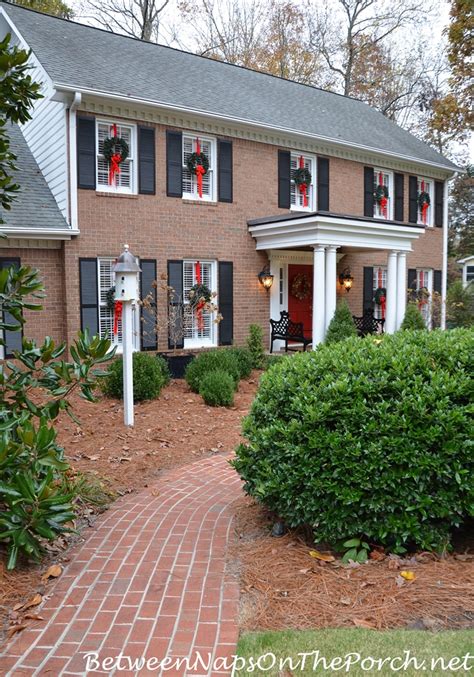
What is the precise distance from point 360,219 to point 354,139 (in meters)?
3.62

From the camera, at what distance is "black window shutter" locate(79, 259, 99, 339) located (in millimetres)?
11367

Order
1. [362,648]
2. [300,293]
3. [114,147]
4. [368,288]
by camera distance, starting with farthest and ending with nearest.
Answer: [368,288] → [300,293] → [114,147] → [362,648]

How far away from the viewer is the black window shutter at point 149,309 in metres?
12.1

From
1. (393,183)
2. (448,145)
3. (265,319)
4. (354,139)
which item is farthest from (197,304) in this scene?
(448,145)

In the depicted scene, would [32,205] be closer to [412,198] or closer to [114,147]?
[114,147]

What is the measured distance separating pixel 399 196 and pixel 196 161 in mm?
7420

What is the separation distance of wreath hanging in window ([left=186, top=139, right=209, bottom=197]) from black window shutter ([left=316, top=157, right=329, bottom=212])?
3.55 m

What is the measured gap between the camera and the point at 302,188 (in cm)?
1498

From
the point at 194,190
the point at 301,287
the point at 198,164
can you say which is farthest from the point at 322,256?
the point at 198,164

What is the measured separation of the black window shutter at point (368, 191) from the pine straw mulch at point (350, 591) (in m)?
13.5

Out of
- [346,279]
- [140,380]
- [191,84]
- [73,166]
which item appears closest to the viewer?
[140,380]

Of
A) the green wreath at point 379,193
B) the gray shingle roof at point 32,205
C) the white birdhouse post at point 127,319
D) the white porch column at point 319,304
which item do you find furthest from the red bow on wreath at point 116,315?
the green wreath at point 379,193

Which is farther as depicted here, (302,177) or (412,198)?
(412,198)

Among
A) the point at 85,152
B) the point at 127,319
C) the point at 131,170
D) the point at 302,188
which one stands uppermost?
the point at 302,188
